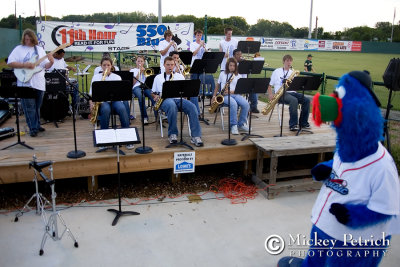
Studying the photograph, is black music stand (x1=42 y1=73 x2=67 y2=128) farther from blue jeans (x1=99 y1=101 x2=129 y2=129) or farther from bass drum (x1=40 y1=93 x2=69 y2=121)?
blue jeans (x1=99 y1=101 x2=129 y2=129)

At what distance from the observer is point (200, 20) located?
42031 millimetres

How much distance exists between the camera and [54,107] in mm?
7012

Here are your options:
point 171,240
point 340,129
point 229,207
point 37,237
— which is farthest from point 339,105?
point 37,237

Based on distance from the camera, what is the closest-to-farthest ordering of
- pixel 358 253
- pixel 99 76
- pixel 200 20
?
pixel 358 253
pixel 99 76
pixel 200 20

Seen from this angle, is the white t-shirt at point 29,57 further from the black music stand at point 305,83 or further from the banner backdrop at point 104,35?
the banner backdrop at point 104,35

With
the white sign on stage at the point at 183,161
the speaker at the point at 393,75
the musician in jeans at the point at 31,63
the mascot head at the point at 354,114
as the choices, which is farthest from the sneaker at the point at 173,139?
the mascot head at the point at 354,114

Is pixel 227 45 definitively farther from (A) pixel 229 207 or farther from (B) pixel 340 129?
(B) pixel 340 129

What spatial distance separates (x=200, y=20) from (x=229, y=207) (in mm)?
39827

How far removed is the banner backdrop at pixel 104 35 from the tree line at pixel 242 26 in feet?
85.0

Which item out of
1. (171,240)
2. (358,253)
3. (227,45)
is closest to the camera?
(358,253)

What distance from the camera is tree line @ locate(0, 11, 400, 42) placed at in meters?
39.3

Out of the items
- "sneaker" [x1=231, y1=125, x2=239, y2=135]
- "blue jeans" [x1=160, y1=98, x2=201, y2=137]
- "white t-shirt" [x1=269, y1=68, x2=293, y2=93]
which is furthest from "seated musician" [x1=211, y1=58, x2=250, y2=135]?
"blue jeans" [x1=160, y1=98, x2=201, y2=137]

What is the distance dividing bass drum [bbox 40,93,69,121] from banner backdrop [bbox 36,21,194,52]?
3.57 meters

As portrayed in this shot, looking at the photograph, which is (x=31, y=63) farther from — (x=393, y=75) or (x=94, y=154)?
(x=393, y=75)
